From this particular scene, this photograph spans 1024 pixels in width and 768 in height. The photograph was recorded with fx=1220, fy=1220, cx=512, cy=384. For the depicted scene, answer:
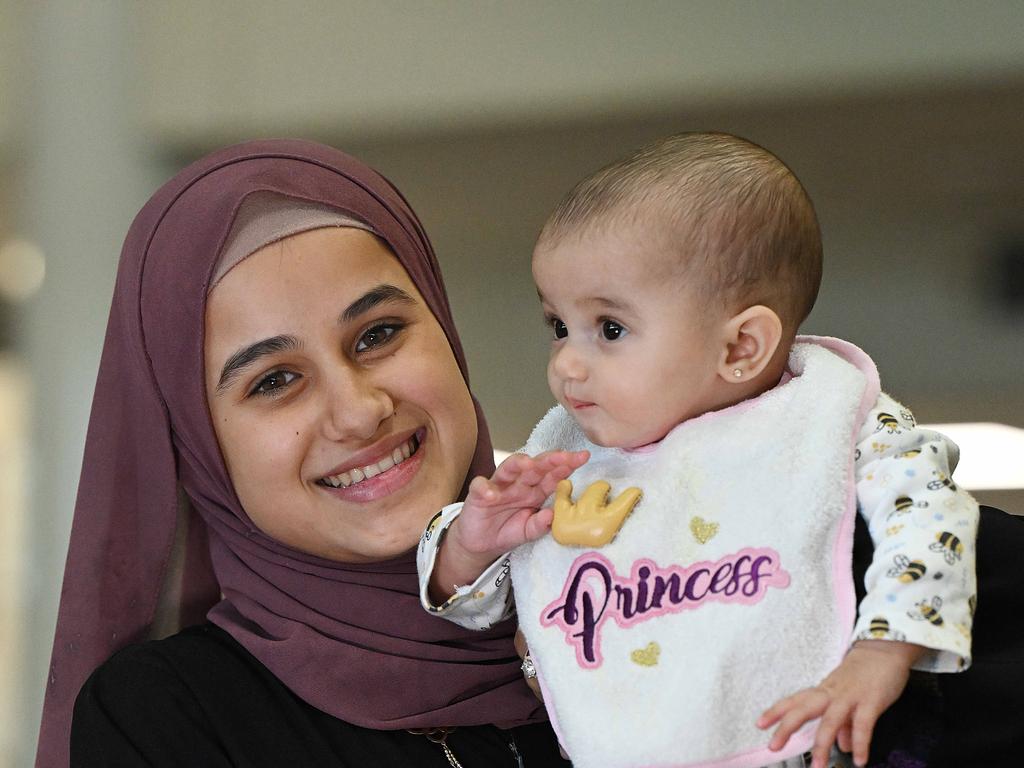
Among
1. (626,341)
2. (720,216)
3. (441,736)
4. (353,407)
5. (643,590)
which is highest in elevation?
(720,216)

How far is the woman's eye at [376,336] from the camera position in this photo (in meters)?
1.46

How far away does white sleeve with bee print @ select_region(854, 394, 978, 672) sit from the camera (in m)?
1.00

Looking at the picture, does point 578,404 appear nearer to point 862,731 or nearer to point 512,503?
point 512,503

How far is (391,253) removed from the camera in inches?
59.9

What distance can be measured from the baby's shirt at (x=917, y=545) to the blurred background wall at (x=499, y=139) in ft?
6.35

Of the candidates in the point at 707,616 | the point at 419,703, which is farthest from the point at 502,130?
the point at 707,616

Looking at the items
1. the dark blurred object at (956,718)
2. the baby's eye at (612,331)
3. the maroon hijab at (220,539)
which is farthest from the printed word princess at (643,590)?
the maroon hijab at (220,539)

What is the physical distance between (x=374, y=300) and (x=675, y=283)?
44cm

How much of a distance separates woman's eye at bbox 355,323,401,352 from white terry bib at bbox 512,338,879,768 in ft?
1.18

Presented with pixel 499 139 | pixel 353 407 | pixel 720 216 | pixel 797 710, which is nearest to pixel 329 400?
pixel 353 407

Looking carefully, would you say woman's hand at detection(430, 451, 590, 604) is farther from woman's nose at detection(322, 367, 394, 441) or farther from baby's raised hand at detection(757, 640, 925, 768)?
baby's raised hand at detection(757, 640, 925, 768)

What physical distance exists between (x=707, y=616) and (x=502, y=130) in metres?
2.11

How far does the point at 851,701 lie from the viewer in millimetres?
994

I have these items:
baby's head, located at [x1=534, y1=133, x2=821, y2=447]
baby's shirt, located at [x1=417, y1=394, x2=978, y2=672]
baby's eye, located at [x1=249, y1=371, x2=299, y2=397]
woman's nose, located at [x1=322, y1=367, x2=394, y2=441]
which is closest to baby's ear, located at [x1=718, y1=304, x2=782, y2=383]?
baby's head, located at [x1=534, y1=133, x2=821, y2=447]
